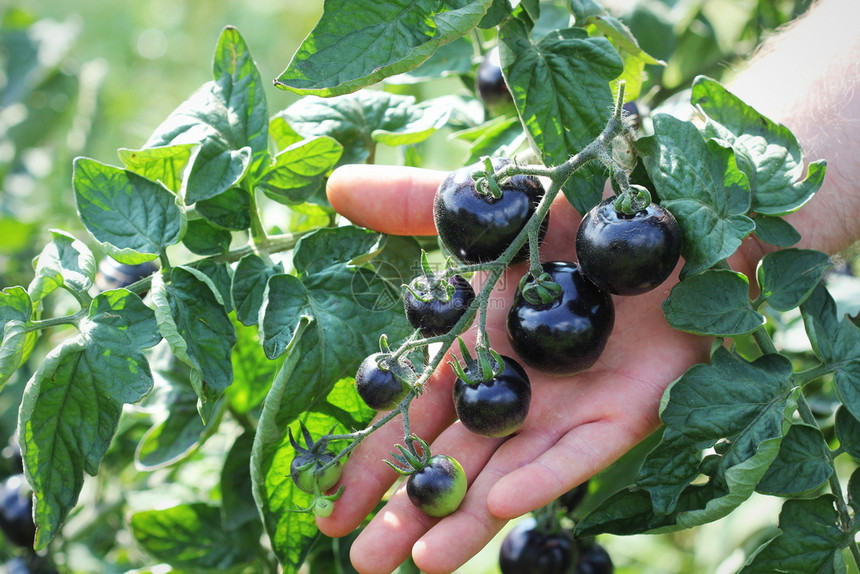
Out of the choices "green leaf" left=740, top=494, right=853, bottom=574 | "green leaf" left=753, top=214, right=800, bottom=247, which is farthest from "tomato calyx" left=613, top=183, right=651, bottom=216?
"green leaf" left=740, top=494, right=853, bottom=574

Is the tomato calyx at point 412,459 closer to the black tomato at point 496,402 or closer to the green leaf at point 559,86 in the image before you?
Answer: the black tomato at point 496,402

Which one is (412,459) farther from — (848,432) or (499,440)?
(848,432)

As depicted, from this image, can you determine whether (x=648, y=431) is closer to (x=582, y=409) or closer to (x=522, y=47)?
(x=582, y=409)

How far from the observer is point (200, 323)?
1.23 metres

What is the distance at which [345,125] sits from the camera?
1522 mm

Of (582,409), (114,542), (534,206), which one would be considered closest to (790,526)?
(582,409)

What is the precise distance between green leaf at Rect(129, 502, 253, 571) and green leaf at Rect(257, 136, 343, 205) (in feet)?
2.40

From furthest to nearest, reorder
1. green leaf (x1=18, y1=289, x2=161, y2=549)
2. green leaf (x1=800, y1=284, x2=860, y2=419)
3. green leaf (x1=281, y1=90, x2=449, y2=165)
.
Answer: green leaf (x1=281, y1=90, x2=449, y2=165), green leaf (x1=800, y1=284, x2=860, y2=419), green leaf (x1=18, y1=289, x2=161, y2=549)

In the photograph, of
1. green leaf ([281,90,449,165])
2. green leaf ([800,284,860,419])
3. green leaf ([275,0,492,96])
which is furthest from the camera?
green leaf ([281,90,449,165])

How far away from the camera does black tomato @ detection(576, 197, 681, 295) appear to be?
1.15 meters

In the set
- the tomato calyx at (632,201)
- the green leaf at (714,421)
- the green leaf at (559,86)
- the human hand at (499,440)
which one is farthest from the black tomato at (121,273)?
the green leaf at (714,421)

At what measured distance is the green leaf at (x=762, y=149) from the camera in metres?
1.27

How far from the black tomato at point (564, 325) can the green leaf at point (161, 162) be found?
629 mm

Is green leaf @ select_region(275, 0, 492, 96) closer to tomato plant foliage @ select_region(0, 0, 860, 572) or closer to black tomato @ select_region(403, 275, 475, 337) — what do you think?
tomato plant foliage @ select_region(0, 0, 860, 572)
